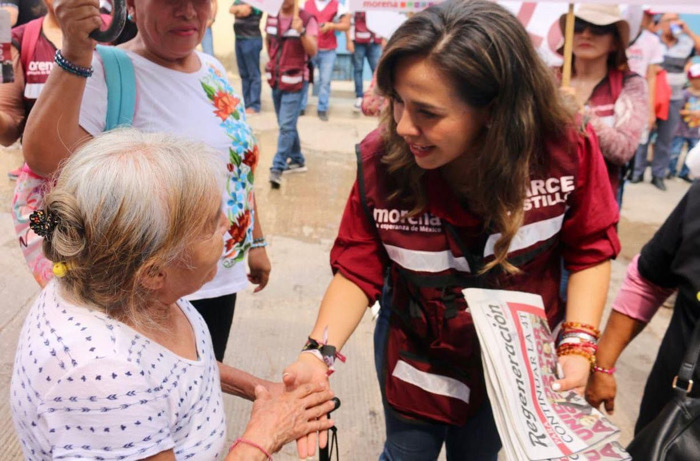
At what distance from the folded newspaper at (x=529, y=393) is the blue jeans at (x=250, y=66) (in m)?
7.44

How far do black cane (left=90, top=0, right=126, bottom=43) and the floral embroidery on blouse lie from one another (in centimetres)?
40

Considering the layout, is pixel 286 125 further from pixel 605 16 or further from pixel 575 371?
pixel 575 371

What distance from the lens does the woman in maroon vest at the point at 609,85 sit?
2857 mm

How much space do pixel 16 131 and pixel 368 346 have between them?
7.33 feet

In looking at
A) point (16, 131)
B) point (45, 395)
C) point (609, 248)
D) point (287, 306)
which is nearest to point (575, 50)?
point (609, 248)

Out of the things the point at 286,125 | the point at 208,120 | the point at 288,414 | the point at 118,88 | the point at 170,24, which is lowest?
the point at 286,125

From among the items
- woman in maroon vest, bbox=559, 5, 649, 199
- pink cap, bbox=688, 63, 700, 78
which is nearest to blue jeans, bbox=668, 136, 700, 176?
pink cap, bbox=688, 63, 700, 78

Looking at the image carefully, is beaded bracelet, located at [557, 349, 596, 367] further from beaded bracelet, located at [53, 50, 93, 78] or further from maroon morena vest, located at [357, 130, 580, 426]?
beaded bracelet, located at [53, 50, 93, 78]

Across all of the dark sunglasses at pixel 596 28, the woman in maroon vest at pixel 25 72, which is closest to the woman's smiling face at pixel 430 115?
the woman in maroon vest at pixel 25 72

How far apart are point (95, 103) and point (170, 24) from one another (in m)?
0.33

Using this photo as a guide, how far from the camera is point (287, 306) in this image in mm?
3965

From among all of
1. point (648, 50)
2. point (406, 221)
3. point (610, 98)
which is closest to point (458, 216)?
point (406, 221)

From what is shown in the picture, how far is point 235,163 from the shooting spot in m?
1.91

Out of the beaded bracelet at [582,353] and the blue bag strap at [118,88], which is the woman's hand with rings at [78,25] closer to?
the blue bag strap at [118,88]
